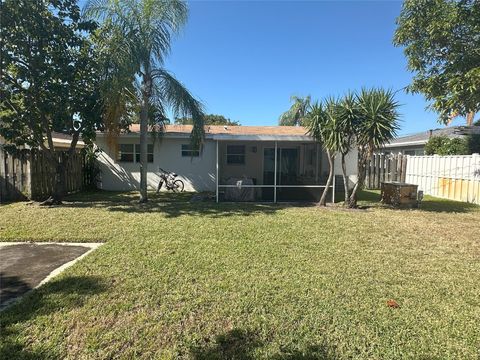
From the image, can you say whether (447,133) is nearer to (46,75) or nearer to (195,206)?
(195,206)

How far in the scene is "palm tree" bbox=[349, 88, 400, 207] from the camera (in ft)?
31.0

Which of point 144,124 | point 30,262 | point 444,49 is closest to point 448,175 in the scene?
point 444,49

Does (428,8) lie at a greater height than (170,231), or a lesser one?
greater

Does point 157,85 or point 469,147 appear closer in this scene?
point 157,85

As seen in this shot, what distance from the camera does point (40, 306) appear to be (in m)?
3.54

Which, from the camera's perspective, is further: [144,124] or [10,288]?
[144,124]

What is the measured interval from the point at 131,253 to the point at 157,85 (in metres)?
7.17

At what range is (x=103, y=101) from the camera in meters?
9.93

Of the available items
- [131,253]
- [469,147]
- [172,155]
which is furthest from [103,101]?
[469,147]

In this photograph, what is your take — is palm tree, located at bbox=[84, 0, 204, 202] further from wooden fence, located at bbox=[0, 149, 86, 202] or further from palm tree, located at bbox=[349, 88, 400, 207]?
palm tree, located at bbox=[349, 88, 400, 207]

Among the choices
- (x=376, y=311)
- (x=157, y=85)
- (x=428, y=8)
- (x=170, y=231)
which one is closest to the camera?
(x=376, y=311)

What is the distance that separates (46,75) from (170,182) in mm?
6353

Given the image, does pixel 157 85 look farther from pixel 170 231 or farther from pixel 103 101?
pixel 170 231

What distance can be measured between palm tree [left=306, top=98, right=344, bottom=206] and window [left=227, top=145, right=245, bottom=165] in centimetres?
609
